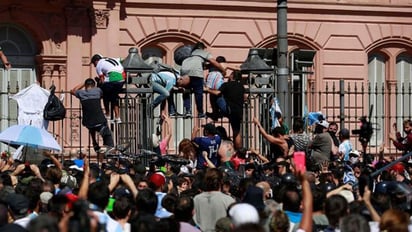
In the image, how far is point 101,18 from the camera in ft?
107

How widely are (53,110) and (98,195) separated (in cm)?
1040

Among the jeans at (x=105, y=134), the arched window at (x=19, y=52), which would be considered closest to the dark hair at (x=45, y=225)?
the jeans at (x=105, y=134)

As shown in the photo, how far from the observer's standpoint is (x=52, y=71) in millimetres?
32562

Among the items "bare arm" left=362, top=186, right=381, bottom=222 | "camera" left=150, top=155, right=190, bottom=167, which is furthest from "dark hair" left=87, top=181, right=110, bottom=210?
"camera" left=150, top=155, right=190, bottom=167

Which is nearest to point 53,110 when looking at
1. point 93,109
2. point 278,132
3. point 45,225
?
point 93,109

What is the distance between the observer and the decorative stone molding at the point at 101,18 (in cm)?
3259

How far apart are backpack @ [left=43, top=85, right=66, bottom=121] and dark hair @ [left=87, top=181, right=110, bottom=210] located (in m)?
10.1

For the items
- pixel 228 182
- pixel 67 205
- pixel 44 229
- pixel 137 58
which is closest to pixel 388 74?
pixel 137 58

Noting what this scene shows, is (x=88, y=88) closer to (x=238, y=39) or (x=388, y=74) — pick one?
(x=238, y=39)

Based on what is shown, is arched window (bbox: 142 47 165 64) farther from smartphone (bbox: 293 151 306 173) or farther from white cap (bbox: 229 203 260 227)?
white cap (bbox: 229 203 260 227)

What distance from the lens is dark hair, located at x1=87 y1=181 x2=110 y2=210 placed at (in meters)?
12.1

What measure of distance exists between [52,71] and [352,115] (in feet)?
26.5

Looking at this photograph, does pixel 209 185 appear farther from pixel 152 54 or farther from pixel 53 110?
pixel 152 54

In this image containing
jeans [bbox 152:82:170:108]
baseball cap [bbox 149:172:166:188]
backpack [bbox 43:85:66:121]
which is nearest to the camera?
baseball cap [bbox 149:172:166:188]
